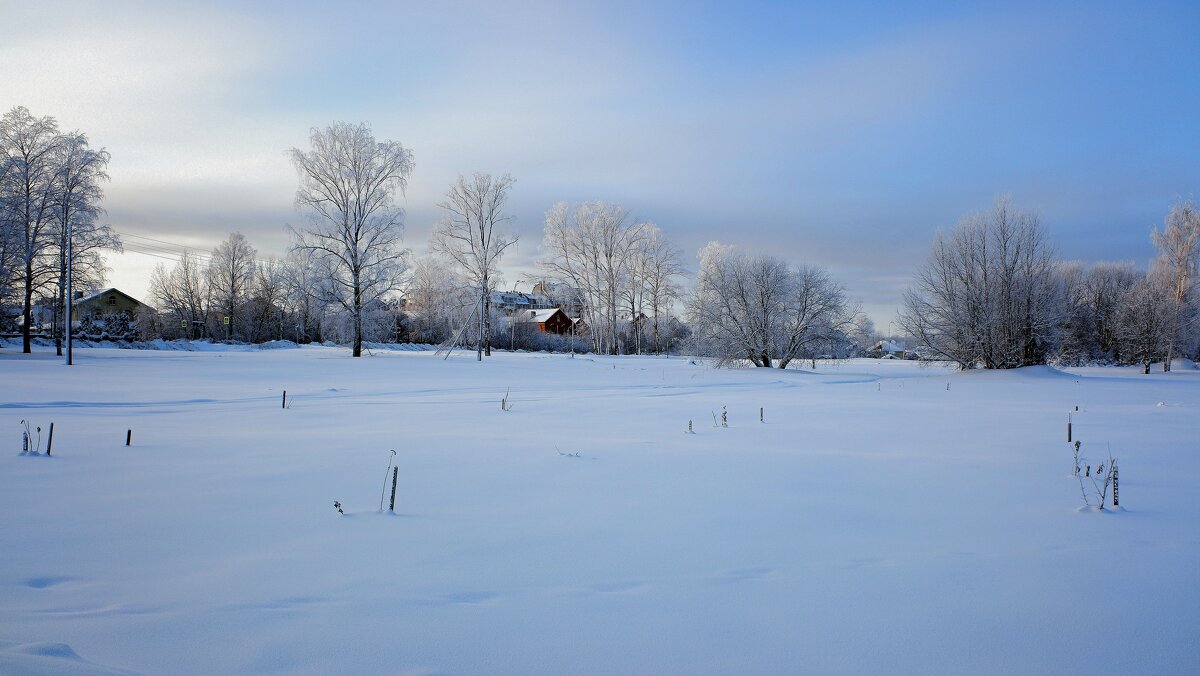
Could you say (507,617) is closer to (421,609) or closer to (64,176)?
(421,609)

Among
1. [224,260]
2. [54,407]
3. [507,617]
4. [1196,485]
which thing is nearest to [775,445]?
[1196,485]

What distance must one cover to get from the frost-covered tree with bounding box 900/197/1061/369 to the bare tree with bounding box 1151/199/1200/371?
1728cm

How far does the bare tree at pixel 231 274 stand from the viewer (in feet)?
200

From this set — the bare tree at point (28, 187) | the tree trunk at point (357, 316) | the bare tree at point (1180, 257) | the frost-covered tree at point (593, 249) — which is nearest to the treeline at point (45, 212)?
the bare tree at point (28, 187)

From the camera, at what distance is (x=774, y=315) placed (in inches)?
1369

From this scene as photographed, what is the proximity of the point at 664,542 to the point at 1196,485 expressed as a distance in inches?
241

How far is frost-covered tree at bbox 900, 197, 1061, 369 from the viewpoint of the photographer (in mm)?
30297

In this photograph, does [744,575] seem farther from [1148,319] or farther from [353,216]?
[1148,319]

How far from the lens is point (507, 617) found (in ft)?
10.4

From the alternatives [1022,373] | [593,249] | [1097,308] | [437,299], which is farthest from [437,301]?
[1097,308]

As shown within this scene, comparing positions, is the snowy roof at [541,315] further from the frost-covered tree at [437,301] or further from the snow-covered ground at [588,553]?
the snow-covered ground at [588,553]

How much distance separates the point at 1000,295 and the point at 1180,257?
2298cm

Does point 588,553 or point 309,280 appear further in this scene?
point 309,280

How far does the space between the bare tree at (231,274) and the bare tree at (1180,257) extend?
7635cm
